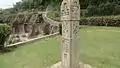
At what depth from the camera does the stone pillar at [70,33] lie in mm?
4602

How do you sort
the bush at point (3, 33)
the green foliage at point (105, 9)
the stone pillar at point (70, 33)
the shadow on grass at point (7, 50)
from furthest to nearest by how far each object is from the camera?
the green foliage at point (105, 9)
the shadow on grass at point (7, 50)
the bush at point (3, 33)
the stone pillar at point (70, 33)

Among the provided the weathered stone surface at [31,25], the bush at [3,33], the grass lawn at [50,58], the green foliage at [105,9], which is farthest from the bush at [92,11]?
the bush at [3,33]

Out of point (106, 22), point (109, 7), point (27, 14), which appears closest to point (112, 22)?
point (106, 22)

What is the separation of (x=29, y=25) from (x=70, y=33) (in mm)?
20570

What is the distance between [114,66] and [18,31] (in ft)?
71.7

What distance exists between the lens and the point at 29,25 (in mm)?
24609

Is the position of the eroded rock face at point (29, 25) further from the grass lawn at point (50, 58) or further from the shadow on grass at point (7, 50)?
the grass lawn at point (50, 58)

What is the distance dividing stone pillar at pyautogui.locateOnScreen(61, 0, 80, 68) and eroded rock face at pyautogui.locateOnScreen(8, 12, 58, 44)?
1578 centimetres

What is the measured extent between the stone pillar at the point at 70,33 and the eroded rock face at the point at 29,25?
1578 cm

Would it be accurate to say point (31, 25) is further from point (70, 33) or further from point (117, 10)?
point (70, 33)

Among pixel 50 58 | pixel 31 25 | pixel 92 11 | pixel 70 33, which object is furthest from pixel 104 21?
pixel 70 33

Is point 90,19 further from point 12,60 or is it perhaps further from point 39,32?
point 12,60

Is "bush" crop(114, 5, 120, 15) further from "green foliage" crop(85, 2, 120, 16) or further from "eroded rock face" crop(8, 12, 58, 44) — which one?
"eroded rock face" crop(8, 12, 58, 44)

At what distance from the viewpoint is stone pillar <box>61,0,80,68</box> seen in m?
4.60
